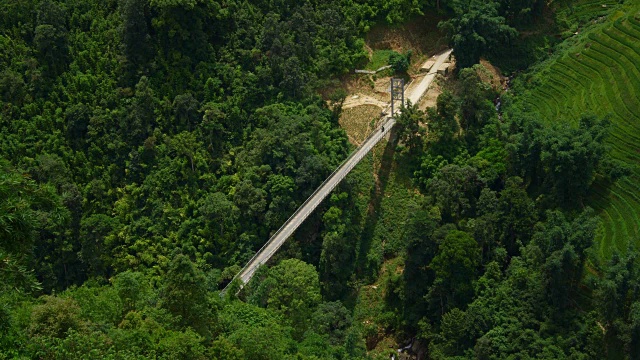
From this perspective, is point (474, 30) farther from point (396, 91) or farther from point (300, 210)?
point (300, 210)

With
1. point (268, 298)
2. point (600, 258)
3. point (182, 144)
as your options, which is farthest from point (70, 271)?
point (600, 258)

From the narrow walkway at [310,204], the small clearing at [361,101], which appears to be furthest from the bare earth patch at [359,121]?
the narrow walkway at [310,204]

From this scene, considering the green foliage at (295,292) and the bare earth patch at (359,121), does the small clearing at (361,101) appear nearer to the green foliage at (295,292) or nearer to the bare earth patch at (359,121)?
the bare earth patch at (359,121)

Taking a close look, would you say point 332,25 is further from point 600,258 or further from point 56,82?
point 600,258

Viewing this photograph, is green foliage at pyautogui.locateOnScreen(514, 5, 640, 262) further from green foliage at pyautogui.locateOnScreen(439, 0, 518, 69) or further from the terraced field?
green foliage at pyautogui.locateOnScreen(439, 0, 518, 69)

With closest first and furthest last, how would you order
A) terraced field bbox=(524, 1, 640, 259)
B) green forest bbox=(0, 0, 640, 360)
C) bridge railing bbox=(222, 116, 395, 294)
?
green forest bbox=(0, 0, 640, 360), terraced field bbox=(524, 1, 640, 259), bridge railing bbox=(222, 116, 395, 294)

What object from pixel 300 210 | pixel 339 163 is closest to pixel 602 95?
pixel 339 163

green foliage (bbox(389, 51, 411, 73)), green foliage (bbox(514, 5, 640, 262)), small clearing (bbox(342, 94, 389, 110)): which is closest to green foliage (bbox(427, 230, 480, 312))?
green foliage (bbox(514, 5, 640, 262))
